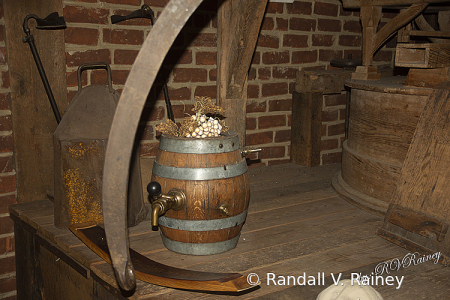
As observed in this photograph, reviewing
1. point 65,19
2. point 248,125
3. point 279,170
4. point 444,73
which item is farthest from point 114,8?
point 444,73

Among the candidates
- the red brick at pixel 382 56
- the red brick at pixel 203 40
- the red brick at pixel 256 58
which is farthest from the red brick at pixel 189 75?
the red brick at pixel 382 56

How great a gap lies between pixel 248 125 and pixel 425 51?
4.30 feet

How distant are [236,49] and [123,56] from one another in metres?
0.76

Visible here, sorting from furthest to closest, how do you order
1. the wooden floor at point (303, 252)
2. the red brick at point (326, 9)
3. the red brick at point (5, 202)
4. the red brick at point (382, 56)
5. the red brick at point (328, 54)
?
the red brick at point (382, 56) < the red brick at point (328, 54) < the red brick at point (326, 9) < the red brick at point (5, 202) < the wooden floor at point (303, 252)

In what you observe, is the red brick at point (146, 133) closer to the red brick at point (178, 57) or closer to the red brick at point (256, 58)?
the red brick at point (178, 57)

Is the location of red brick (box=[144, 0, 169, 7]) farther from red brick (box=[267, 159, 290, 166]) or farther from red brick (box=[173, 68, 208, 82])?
red brick (box=[267, 159, 290, 166])

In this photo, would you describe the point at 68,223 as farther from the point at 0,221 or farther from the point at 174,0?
the point at 174,0

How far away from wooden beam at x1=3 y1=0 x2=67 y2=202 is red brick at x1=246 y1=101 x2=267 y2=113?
1292 mm

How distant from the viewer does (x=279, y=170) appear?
127 inches

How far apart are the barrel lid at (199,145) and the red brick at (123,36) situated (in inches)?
38.8

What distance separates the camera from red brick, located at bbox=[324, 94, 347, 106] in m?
3.50

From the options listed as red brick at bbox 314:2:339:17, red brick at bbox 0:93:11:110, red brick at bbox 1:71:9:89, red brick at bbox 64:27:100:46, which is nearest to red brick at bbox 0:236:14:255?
red brick at bbox 0:93:11:110

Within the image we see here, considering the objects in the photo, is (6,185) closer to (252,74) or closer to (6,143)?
(6,143)

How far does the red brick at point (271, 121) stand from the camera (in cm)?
326
